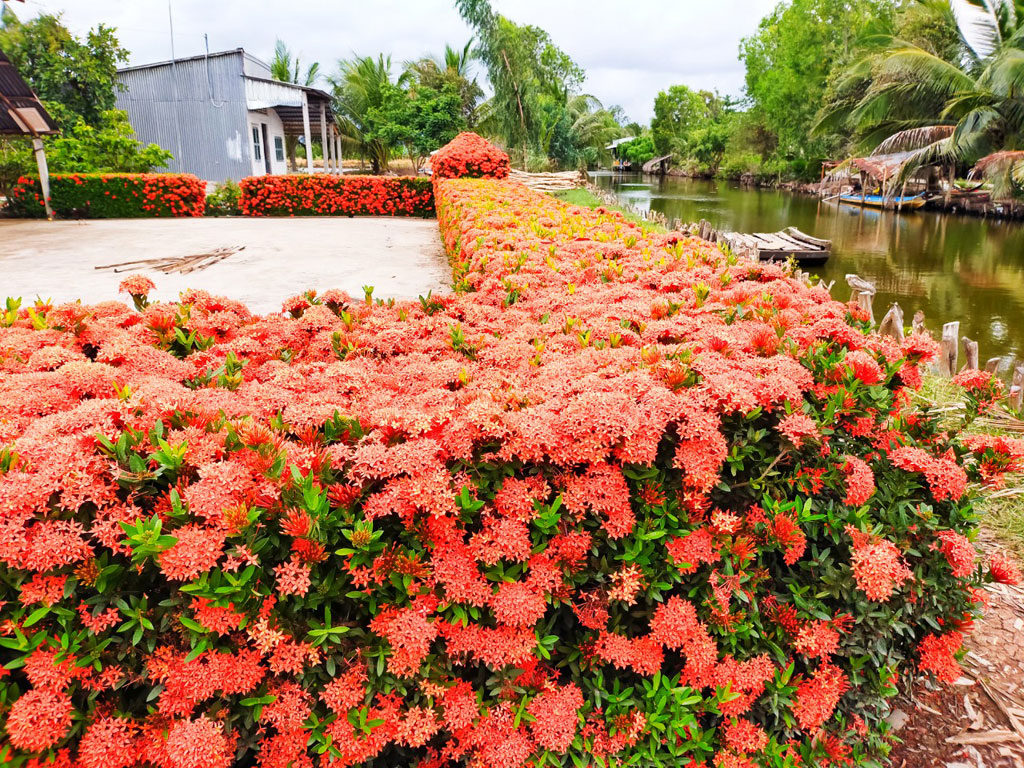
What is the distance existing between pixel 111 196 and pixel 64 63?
212 inches

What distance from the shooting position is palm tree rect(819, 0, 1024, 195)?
20.3 metres

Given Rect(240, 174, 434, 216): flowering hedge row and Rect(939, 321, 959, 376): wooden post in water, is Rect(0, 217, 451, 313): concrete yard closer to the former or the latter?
Rect(240, 174, 434, 216): flowering hedge row

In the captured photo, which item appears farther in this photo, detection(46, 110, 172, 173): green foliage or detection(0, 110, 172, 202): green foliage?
detection(46, 110, 172, 173): green foliage

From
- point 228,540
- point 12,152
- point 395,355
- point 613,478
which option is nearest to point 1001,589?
point 613,478

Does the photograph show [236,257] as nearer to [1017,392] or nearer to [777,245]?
[1017,392]

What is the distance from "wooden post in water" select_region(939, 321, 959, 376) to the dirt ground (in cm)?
412

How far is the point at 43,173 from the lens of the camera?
48.8 feet

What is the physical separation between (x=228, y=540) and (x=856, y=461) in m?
1.89

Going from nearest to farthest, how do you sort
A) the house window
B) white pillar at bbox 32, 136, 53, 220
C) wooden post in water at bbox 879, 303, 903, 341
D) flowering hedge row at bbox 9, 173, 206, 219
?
wooden post in water at bbox 879, 303, 903, 341 → white pillar at bbox 32, 136, 53, 220 → flowering hedge row at bbox 9, 173, 206, 219 → the house window

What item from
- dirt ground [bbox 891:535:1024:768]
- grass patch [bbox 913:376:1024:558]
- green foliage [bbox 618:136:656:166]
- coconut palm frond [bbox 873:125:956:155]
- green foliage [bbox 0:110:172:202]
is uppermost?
green foliage [bbox 618:136:656:166]

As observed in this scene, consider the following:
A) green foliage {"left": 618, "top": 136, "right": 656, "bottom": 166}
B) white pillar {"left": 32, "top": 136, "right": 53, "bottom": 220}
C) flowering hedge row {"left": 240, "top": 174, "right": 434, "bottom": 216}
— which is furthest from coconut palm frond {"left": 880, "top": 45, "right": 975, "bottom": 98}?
green foliage {"left": 618, "top": 136, "right": 656, "bottom": 166}

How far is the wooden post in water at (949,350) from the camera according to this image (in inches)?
235

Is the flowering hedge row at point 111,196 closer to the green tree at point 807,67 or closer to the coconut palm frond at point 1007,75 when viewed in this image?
the coconut palm frond at point 1007,75

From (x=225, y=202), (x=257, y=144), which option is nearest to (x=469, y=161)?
(x=225, y=202)
